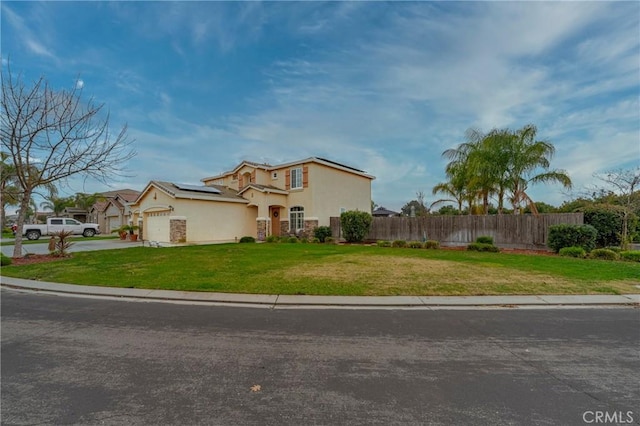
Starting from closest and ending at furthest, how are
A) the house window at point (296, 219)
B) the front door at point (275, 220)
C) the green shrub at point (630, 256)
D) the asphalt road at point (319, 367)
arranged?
1. the asphalt road at point (319, 367)
2. the green shrub at point (630, 256)
3. the house window at point (296, 219)
4. the front door at point (275, 220)

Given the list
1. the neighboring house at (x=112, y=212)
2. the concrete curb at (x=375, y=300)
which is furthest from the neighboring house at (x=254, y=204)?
the concrete curb at (x=375, y=300)

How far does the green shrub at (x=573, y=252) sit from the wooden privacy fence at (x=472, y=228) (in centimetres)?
218

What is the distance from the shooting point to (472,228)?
17.8 m

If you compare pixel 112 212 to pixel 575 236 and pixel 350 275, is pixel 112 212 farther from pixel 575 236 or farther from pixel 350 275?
pixel 575 236

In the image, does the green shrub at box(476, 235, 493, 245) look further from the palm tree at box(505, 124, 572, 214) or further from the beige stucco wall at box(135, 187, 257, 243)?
the beige stucco wall at box(135, 187, 257, 243)

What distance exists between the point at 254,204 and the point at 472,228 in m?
15.6

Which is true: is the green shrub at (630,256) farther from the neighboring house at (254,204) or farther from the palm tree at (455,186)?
the neighboring house at (254,204)

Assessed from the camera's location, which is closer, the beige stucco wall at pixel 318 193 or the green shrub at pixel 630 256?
the green shrub at pixel 630 256

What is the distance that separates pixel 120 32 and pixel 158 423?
545 inches

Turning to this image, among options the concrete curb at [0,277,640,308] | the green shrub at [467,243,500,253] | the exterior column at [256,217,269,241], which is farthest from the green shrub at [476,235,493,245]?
the exterior column at [256,217,269,241]

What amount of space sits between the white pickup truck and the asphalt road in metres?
28.4

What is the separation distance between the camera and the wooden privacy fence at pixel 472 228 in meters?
15.5

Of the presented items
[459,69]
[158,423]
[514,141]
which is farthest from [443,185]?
[158,423]

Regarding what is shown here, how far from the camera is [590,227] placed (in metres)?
13.4
